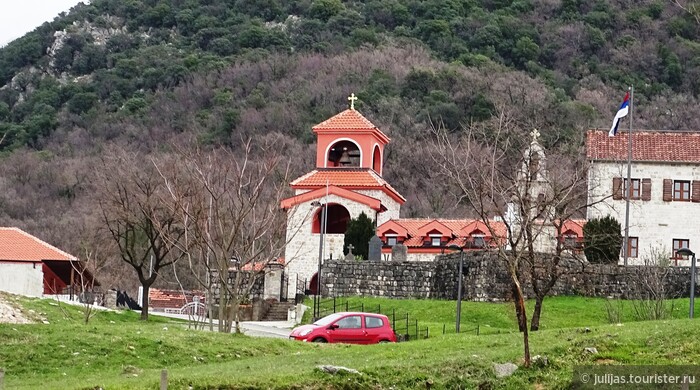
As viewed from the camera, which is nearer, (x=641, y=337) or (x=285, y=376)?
(x=285, y=376)

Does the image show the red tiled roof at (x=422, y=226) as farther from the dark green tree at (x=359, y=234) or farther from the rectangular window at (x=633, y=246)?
the rectangular window at (x=633, y=246)

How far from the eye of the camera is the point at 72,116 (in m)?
143

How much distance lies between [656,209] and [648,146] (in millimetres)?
2890

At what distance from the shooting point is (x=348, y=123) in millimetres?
65188

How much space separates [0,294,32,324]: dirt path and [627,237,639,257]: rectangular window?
2872cm

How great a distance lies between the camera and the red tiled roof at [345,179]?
2459 inches

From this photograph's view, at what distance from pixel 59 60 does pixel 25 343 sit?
13512cm

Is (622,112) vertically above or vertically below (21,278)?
above

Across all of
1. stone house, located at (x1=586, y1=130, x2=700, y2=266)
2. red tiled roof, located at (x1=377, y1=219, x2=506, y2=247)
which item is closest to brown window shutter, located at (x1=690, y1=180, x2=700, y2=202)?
stone house, located at (x1=586, y1=130, x2=700, y2=266)

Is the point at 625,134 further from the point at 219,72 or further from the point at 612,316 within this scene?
the point at 219,72

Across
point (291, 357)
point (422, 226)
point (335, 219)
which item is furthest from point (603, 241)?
point (291, 357)

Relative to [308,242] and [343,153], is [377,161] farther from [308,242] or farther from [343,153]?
[308,242]

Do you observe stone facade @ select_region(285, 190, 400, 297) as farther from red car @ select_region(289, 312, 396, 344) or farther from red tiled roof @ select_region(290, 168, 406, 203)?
red car @ select_region(289, 312, 396, 344)

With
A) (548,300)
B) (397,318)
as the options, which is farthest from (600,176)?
(397,318)
